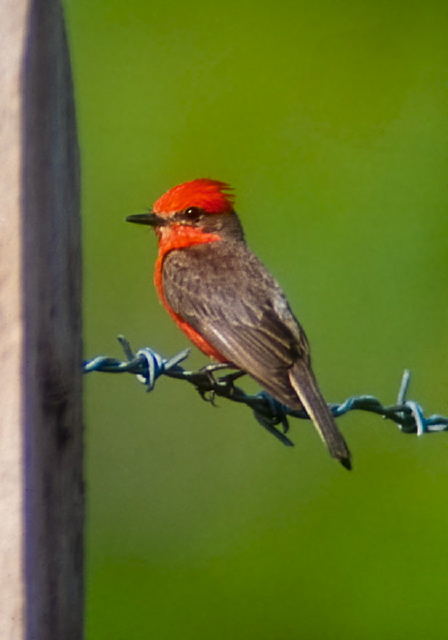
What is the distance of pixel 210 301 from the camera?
453 centimetres

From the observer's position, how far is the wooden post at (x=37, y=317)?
6.36 feet

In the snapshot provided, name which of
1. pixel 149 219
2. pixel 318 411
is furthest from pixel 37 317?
pixel 149 219

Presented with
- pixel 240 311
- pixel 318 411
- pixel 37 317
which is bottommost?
pixel 37 317

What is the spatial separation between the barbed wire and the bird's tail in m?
0.05

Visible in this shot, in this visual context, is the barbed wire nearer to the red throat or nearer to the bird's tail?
the bird's tail

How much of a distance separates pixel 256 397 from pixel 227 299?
2.07 feet

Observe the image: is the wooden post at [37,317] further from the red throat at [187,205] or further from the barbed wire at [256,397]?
the red throat at [187,205]

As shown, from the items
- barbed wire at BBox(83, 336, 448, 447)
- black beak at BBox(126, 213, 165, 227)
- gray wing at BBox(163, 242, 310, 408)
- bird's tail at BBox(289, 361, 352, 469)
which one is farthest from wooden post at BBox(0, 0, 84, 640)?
black beak at BBox(126, 213, 165, 227)

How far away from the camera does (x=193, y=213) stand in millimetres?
5051

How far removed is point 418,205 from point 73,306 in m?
5.37

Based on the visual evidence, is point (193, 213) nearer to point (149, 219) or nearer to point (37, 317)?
point (149, 219)

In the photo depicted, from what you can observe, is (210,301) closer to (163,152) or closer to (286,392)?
(286,392)

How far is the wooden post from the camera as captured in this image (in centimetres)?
Result: 194

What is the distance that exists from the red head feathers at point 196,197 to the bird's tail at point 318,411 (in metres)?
1.03
